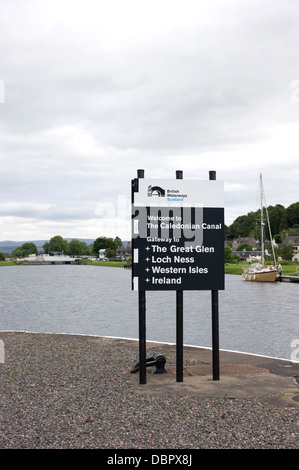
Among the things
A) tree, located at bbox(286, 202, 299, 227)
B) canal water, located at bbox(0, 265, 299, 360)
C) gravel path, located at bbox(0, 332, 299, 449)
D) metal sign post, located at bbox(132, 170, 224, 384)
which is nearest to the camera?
gravel path, located at bbox(0, 332, 299, 449)

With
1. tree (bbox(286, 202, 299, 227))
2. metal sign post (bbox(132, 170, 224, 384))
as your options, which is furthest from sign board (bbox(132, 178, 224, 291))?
tree (bbox(286, 202, 299, 227))

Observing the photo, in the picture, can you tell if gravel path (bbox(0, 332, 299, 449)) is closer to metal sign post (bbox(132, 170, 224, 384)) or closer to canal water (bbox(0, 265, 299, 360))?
metal sign post (bbox(132, 170, 224, 384))

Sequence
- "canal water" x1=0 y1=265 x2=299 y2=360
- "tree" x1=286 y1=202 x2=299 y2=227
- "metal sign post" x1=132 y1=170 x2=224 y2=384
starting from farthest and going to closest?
1. "tree" x1=286 y1=202 x2=299 y2=227
2. "canal water" x1=0 y1=265 x2=299 y2=360
3. "metal sign post" x1=132 y1=170 x2=224 y2=384

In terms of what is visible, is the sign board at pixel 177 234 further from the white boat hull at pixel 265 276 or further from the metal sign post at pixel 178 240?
the white boat hull at pixel 265 276

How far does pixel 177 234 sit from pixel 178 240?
4.5 inches

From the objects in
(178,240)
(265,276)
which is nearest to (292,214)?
(265,276)

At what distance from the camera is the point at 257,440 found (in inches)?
239

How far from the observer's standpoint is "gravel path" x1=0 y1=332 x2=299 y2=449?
6012 mm

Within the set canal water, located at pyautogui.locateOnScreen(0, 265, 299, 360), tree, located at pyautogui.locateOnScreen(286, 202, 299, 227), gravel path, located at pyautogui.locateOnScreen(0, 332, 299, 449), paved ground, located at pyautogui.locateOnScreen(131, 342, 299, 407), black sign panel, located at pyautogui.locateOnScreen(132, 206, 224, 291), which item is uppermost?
tree, located at pyautogui.locateOnScreen(286, 202, 299, 227)

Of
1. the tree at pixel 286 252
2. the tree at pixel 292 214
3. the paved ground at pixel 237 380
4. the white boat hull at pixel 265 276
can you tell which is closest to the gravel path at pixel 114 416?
the paved ground at pixel 237 380

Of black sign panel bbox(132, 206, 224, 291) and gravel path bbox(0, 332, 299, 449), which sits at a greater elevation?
black sign panel bbox(132, 206, 224, 291)

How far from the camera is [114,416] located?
6.97 meters
